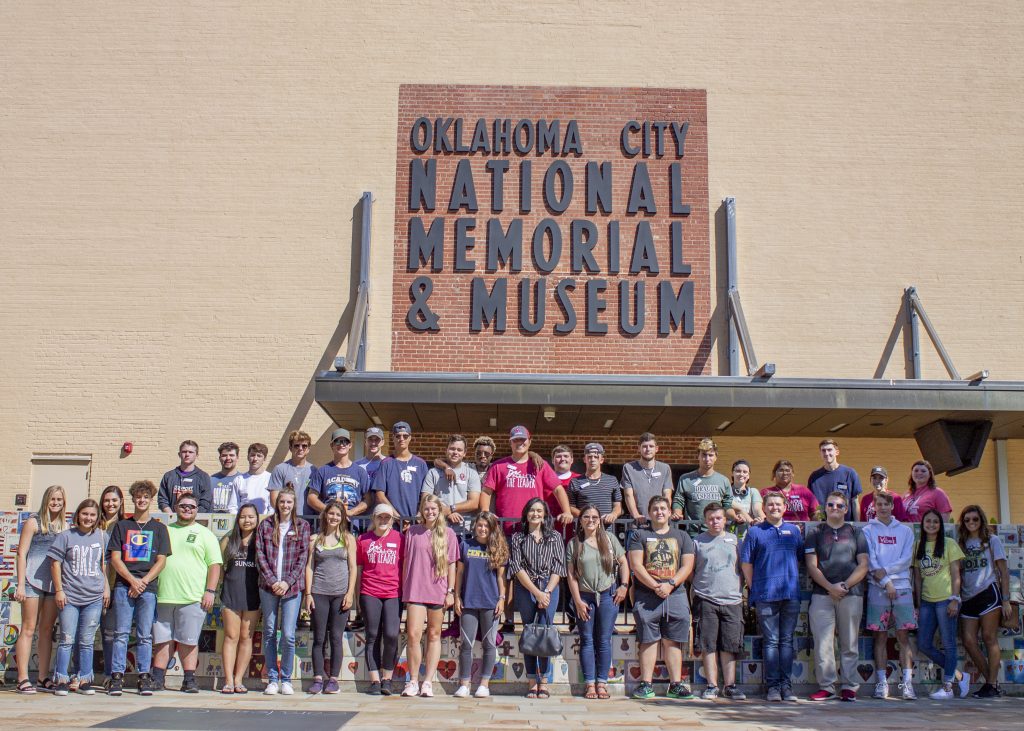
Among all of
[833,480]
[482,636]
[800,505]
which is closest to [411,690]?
[482,636]

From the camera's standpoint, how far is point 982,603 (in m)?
9.41

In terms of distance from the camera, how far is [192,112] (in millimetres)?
15227

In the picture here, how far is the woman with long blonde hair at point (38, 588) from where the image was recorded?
903 centimetres

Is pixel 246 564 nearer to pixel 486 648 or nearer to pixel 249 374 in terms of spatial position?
pixel 486 648

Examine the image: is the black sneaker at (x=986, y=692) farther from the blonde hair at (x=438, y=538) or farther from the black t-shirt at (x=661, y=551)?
the blonde hair at (x=438, y=538)

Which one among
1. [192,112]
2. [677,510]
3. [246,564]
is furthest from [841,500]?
[192,112]

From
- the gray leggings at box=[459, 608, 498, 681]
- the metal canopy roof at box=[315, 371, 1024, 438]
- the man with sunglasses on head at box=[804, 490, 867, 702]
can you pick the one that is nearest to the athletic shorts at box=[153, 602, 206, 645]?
the gray leggings at box=[459, 608, 498, 681]

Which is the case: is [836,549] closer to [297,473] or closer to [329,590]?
[329,590]

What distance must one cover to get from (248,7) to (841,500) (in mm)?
11398

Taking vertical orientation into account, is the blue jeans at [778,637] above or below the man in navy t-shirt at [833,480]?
below

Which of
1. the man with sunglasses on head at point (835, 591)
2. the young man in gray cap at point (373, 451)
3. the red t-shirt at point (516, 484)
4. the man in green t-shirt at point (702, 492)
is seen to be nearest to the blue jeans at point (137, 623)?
the young man in gray cap at point (373, 451)

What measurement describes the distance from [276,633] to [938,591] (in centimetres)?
590

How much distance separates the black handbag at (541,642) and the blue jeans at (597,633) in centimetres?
31

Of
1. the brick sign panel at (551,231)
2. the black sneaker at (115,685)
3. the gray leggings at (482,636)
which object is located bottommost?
the black sneaker at (115,685)
